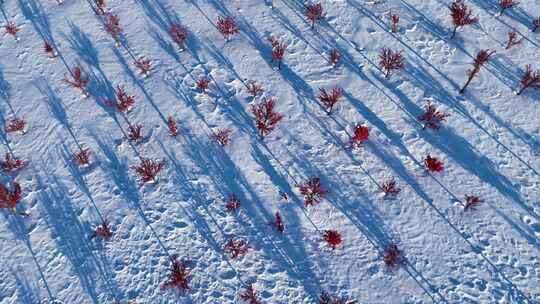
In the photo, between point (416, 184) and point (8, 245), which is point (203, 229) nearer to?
point (8, 245)

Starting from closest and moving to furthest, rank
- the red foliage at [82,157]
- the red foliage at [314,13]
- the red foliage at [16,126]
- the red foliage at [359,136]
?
→ the red foliage at [359,136]
the red foliage at [82,157]
the red foliage at [16,126]
the red foliage at [314,13]

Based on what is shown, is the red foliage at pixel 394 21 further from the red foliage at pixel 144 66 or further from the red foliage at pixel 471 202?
the red foliage at pixel 144 66

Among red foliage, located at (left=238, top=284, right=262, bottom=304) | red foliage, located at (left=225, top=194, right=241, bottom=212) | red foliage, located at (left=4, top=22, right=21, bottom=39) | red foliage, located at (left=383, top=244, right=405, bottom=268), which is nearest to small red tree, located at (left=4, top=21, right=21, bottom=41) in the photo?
red foliage, located at (left=4, top=22, right=21, bottom=39)

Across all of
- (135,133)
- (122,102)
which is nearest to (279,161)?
(135,133)

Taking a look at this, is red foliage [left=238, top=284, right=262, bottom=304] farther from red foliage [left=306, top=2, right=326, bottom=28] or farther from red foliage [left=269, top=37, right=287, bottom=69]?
red foliage [left=306, top=2, right=326, bottom=28]

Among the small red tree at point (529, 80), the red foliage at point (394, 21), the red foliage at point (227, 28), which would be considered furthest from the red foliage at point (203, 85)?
the small red tree at point (529, 80)

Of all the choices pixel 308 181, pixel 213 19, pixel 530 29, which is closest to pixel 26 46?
pixel 213 19

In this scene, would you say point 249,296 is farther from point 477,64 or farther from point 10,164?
point 477,64
